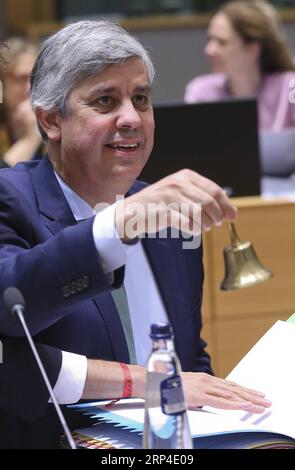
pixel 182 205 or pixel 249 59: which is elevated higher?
pixel 249 59

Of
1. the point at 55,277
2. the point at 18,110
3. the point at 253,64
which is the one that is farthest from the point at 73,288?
the point at 253,64

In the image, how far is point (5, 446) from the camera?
1.65 m

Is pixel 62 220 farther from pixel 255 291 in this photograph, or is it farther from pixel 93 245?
pixel 255 291

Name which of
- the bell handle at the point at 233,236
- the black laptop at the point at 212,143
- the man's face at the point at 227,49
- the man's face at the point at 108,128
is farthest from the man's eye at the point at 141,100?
the man's face at the point at 227,49

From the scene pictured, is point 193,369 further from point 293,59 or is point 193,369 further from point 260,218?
point 293,59

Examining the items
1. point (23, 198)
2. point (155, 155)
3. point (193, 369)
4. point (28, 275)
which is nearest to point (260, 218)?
point (155, 155)

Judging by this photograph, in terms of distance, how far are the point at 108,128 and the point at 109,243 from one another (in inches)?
18.2

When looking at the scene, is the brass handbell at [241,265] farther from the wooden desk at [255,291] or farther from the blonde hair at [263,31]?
the blonde hair at [263,31]

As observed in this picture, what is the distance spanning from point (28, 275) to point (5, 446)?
14.4 inches

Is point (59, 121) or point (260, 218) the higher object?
point (59, 121)

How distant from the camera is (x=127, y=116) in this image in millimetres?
1822

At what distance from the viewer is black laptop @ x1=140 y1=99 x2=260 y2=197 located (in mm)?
3494

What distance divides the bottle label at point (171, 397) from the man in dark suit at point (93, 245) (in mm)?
208
